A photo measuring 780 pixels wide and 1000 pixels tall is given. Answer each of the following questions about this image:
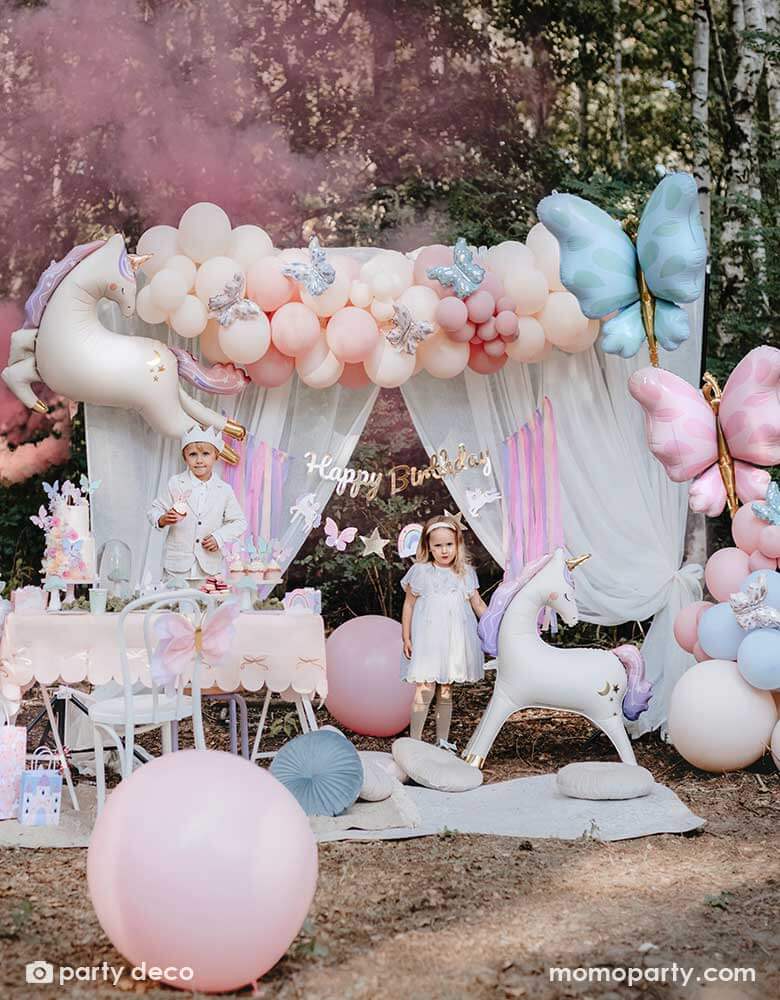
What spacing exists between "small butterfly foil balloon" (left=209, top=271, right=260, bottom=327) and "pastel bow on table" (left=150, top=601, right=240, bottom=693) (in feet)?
8.39

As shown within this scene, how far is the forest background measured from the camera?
880 centimetres

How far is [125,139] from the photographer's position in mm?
8938

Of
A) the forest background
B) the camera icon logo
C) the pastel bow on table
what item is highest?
the forest background

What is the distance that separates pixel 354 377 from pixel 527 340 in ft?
2.88

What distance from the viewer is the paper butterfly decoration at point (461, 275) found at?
5.81 meters

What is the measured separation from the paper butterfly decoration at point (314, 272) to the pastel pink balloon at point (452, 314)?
0.54m

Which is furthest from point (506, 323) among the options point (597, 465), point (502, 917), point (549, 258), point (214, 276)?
point (502, 917)

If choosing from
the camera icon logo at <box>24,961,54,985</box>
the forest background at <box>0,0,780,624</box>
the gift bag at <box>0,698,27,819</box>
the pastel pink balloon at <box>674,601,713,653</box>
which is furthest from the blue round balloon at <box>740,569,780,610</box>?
the forest background at <box>0,0,780,624</box>

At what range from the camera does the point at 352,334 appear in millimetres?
5750

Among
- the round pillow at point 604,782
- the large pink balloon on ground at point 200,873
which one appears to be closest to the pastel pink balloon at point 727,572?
the round pillow at point 604,782

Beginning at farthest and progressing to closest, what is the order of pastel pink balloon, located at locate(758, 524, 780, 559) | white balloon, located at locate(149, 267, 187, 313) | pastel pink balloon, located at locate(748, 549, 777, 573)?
white balloon, located at locate(149, 267, 187, 313) < pastel pink balloon, located at locate(748, 549, 777, 573) < pastel pink balloon, located at locate(758, 524, 780, 559)

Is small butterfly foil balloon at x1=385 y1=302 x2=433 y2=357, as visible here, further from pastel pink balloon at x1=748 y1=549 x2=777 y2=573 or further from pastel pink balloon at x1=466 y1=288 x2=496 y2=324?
pastel pink balloon at x1=748 y1=549 x2=777 y2=573

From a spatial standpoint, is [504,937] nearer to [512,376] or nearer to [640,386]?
[640,386]

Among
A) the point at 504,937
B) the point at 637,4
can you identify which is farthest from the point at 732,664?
the point at 637,4
